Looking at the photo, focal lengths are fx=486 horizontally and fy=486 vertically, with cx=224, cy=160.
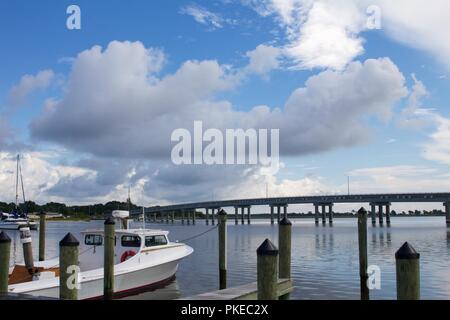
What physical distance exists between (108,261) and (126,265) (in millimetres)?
2965

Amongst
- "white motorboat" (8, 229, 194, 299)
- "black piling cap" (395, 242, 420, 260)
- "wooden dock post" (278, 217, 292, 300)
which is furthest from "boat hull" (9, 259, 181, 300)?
"black piling cap" (395, 242, 420, 260)

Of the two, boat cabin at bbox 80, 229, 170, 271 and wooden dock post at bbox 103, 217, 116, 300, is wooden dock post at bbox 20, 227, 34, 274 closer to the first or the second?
boat cabin at bbox 80, 229, 170, 271

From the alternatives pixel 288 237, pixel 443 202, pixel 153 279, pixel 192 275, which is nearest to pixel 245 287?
pixel 288 237

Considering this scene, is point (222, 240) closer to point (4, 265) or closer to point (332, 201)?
point (4, 265)

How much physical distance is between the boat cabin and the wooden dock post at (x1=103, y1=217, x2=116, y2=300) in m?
3.38

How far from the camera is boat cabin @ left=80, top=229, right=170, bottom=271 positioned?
22.8m

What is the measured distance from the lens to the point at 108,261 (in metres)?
18.7

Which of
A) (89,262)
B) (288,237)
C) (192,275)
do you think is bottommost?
(192,275)

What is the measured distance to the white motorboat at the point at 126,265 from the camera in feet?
63.3

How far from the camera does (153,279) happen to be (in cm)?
2345

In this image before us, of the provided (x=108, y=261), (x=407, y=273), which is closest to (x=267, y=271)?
(x=407, y=273)

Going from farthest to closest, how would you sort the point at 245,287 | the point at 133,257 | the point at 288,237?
1. the point at 133,257
2. the point at 288,237
3. the point at 245,287
